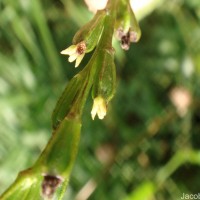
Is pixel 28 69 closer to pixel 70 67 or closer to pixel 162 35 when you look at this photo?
pixel 70 67

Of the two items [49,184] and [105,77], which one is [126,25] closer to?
[105,77]

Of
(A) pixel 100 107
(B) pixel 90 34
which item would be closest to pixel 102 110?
(A) pixel 100 107

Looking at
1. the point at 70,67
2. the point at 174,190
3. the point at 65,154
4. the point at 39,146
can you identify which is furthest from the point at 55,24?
the point at 65,154

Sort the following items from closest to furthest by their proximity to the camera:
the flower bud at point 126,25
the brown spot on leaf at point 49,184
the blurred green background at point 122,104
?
the brown spot on leaf at point 49,184 → the flower bud at point 126,25 → the blurred green background at point 122,104

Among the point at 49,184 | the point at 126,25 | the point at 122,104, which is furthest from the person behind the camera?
the point at 122,104

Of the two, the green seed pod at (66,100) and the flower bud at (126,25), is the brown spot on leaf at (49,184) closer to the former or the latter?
the green seed pod at (66,100)

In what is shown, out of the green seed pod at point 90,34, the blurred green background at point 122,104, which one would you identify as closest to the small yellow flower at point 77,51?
the green seed pod at point 90,34
